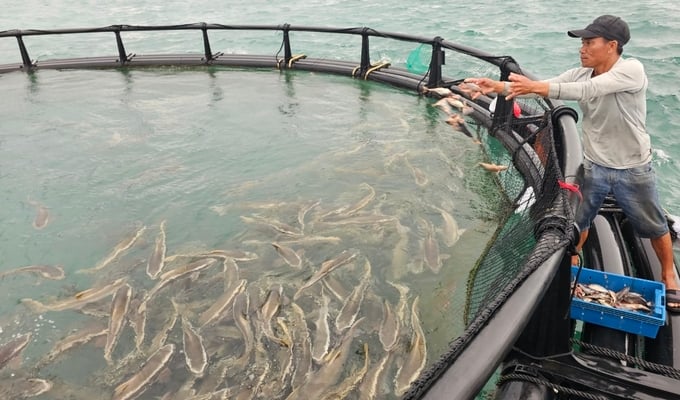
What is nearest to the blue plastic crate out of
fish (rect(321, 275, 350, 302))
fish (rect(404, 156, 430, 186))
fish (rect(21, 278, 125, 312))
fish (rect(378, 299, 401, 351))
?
fish (rect(378, 299, 401, 351))

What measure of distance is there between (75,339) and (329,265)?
2.75 m

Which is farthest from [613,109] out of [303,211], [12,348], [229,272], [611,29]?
[12,348]

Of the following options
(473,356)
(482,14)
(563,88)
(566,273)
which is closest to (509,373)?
(566,273)

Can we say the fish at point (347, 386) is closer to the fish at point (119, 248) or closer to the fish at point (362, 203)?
the fish at point (362, 203)

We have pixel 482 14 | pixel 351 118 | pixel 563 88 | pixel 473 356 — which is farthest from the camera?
pixel 482 14

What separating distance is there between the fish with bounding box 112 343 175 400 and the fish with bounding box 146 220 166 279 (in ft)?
4.21

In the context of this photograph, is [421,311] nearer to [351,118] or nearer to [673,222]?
[673,222]

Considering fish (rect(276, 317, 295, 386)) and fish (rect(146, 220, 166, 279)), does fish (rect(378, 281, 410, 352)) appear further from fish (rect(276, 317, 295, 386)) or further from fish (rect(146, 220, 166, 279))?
fish (rect(146, 220, 166, 279))

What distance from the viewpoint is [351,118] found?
Result: 32.9 ft

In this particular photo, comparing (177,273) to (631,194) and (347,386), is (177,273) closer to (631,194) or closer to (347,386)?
(347,386)

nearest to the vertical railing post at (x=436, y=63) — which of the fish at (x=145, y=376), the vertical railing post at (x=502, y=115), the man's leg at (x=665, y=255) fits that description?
the vertical railing post at (x=502, y=115)

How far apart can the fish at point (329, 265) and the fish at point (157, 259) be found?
1.73m

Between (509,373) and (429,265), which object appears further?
(429,265)

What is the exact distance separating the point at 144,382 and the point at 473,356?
350 centimetres
